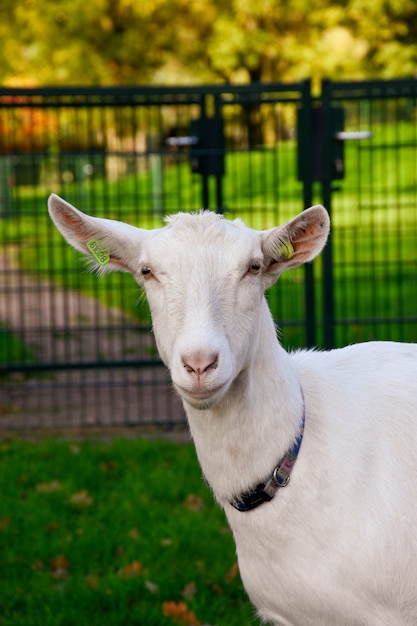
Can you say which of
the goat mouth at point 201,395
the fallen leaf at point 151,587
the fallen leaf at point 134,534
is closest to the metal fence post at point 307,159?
the fallen leaf at point 134,534

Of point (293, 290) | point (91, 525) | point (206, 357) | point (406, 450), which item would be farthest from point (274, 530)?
point (293, 290)

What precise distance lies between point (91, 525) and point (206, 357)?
281 cm

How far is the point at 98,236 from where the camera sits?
11.5 feet

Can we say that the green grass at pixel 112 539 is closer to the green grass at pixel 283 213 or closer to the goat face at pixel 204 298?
the green grass at pixel 283 213

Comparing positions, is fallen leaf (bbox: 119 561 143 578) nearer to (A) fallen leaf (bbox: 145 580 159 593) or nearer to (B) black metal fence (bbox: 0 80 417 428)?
(A) fallen leaf (bbox: 145 580 159 593)

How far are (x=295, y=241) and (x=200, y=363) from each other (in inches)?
25.8

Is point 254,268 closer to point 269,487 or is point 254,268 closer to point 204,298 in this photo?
point 204,298

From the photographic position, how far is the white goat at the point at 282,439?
Result: 332 cm

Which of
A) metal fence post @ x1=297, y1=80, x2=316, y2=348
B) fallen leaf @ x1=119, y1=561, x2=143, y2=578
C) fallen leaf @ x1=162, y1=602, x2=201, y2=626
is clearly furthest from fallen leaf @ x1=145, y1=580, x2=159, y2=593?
metal fence post @ x1=297, y1=80, x2=316, y2=348

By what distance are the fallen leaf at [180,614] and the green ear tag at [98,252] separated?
170 cm

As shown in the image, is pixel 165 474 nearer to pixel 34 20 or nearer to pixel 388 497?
pixel 388 497

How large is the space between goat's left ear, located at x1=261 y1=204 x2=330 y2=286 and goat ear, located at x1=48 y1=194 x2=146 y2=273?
1.32 ft

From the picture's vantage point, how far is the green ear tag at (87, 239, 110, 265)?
3508 mm

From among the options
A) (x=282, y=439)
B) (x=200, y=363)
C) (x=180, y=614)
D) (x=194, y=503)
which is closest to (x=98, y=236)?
(x=200, y=363)
